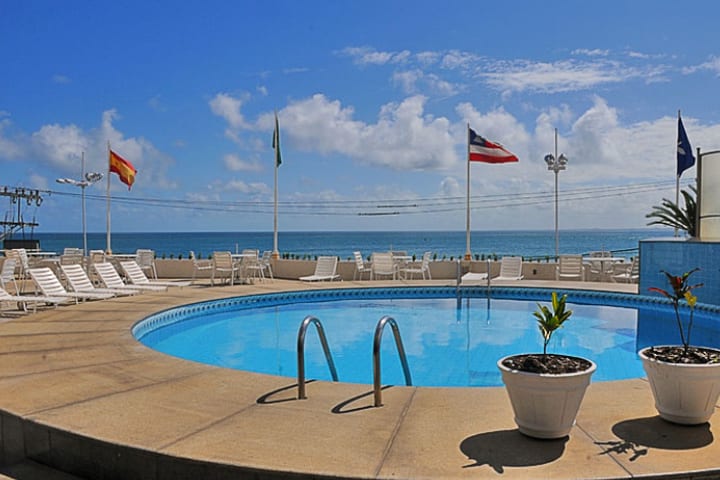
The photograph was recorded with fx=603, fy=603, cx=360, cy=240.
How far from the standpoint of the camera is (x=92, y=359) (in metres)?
5.18

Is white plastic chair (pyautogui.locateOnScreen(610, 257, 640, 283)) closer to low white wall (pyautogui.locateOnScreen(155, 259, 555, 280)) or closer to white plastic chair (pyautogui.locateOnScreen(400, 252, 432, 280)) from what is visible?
low white wall (pyautogui.locateOnScreen(155, 259, 555, 280))

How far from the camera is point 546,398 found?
2.89 metres

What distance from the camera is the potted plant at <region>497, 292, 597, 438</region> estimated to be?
284cm

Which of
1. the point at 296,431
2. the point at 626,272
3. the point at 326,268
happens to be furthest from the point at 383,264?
the point at 296,431

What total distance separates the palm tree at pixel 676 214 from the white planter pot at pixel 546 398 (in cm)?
1073

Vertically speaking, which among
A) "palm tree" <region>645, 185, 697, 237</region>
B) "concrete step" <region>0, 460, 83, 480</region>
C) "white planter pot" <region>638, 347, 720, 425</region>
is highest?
"palm tree" <region>645, 185, 697, 237</region>

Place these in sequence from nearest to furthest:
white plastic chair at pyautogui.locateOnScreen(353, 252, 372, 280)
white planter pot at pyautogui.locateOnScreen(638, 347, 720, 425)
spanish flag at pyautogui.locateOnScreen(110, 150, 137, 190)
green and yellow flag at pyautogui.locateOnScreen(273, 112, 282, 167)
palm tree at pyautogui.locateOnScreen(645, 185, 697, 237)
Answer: white planter pot at pyautogui.locateOnScreen(638, 347, 720, 425) < palm tree at pyautogui.locateOnScreen(645, 185, 697, 237) < white plastic chair at pyautogui.locateOnScreen(353, 252, 372, 280) < green and yellow flag at pyautogui.locateOnScreen(273, 112, 282, 167) < spanish flag at pyautogui.locateOnScreen(110, 150, 137, 190)

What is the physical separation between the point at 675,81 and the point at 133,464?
16.7m

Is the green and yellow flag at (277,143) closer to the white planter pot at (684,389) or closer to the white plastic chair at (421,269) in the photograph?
the white plastic chair at (421,269)

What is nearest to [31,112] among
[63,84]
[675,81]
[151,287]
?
[63,84]

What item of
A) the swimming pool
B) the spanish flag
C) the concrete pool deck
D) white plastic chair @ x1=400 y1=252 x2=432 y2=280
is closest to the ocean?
the spanish flag

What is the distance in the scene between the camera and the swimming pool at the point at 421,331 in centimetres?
645

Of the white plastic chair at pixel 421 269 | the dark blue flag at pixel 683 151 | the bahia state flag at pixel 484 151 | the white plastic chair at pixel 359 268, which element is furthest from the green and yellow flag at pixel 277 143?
the dark blue flag at pixel 683 151

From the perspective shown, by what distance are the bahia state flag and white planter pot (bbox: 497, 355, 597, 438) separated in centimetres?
1192
